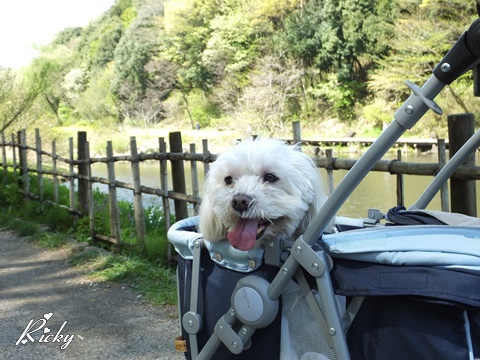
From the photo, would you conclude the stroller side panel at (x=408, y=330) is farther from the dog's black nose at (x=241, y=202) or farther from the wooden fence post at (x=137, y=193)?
the wooden fence post at (x=137, y=193)

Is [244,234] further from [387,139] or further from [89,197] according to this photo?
[89,197]

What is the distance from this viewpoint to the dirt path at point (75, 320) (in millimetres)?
3135

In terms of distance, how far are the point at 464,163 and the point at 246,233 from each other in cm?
157

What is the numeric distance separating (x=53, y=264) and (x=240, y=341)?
4.00 metres

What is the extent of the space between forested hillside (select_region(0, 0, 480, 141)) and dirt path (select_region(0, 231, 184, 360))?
9427mm

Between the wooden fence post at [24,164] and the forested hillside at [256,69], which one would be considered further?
the forested hillside at [256,69]

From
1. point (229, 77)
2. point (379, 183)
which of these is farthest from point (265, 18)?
point (379, 183)

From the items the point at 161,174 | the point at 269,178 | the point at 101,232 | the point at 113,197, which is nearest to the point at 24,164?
the point at 101,232

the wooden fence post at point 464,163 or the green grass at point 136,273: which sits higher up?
the wooden fence post at point 464,163

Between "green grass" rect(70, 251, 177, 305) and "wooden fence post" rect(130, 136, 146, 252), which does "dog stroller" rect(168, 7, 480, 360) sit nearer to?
"green grass" rect(70, 251, 177, 305)

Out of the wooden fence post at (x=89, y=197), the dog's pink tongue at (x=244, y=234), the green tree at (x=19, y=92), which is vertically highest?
the green tree at (x=19, y=92)

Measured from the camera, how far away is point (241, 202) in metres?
1.69

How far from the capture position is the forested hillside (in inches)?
858

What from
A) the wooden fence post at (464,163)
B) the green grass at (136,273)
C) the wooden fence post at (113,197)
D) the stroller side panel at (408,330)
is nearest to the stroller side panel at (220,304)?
the stroller side panel at (408,330)
